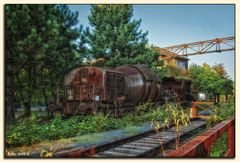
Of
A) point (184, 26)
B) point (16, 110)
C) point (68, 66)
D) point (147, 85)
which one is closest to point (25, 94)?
point (16, 110)

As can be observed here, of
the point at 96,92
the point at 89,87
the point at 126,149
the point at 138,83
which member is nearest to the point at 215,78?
the point at 138,83

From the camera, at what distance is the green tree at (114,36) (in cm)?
1197

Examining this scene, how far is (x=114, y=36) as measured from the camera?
13766 mm

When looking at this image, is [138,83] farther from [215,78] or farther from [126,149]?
[126,149]

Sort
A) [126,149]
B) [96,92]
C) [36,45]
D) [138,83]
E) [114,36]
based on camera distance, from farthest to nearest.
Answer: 1. [138,83]
2. [114,36]
3. [96,92]
4. [36,45]
5. [126,149]

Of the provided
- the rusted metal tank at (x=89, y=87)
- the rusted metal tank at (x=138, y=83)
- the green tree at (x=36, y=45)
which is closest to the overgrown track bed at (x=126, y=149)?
the green tree at (x=36, y=45)

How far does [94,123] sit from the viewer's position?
1066cm

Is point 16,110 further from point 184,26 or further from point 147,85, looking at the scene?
point 147,85

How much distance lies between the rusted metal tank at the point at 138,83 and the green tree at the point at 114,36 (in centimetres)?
83

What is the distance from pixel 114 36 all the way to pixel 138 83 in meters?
3.19

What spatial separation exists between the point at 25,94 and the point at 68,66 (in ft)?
5.66

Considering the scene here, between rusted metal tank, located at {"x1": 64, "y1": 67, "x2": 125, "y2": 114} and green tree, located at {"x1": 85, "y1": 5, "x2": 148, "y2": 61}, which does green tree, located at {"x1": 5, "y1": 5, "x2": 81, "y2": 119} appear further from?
rusted metal tank, located at {"x1": 64, "y1": 67, "x2": 125, "y2": 114}

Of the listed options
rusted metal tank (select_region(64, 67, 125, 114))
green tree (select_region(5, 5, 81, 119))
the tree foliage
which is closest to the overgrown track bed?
the tree foliage

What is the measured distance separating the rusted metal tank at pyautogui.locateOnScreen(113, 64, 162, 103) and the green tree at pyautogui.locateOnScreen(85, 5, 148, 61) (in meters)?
0.83
